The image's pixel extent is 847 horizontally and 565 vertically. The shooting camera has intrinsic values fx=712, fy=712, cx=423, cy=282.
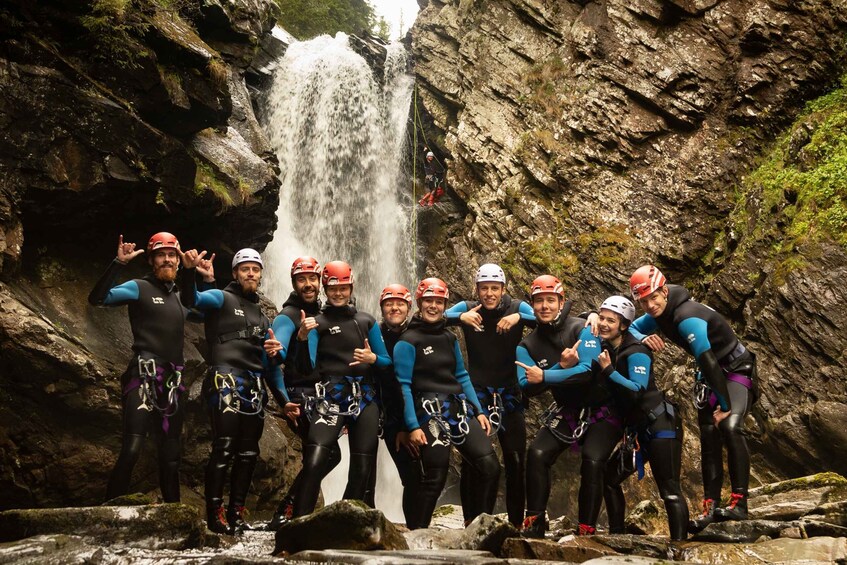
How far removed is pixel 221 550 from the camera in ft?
20.1

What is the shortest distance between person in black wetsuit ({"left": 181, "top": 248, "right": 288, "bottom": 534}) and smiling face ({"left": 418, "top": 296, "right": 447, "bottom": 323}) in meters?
1.85

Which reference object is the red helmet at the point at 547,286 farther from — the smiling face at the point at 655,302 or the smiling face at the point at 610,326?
the smiling face at the point at 655,302

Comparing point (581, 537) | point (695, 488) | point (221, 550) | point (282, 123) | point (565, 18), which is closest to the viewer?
point (221, 550)

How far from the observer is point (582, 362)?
301 inches

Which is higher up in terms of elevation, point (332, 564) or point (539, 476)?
point (539, 476)

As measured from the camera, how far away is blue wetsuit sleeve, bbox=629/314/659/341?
8.23 m

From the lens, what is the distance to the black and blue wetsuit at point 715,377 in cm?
739

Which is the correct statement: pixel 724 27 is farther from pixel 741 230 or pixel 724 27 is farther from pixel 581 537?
pixel 581 537

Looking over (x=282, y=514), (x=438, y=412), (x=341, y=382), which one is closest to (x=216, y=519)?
(x=282, y=514)

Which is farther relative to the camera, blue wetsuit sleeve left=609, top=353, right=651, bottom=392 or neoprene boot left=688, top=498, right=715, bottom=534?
blue wetsuit sleeve left=609, top=353, right=651, bottom=392

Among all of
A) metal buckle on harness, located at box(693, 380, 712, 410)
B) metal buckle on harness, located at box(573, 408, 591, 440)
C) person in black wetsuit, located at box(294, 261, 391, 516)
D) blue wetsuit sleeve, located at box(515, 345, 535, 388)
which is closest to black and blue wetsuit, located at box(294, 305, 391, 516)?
person in black wetsuit, located at box(294, 261, 391, 516)

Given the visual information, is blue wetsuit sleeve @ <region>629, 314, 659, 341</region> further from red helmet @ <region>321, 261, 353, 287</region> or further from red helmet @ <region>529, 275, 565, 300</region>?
red helmet @ <region>321, 261, 353, 287</region>

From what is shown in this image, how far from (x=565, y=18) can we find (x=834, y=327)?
1165 cm

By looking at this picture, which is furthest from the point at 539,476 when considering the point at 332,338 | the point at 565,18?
the point at 565,18
